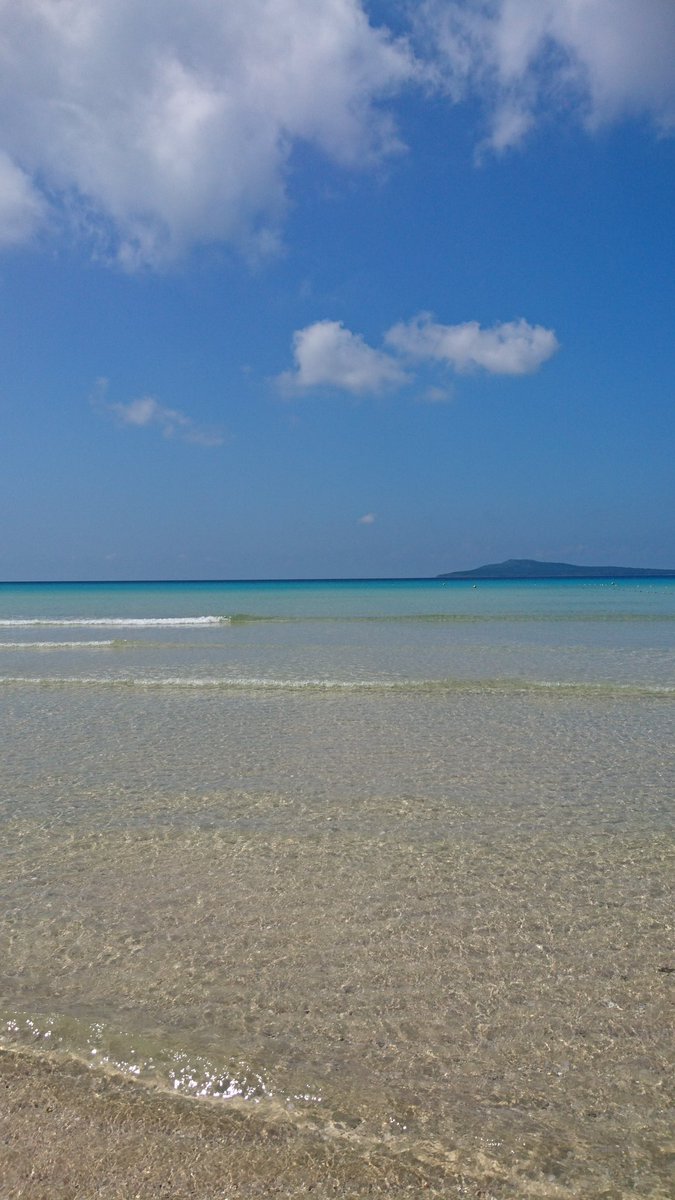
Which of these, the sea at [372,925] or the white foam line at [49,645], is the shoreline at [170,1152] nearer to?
the sea at [372,925]

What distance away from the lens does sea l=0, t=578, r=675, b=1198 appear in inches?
122

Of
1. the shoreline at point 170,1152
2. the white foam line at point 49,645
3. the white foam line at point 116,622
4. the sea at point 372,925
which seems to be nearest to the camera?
the shoreline at point 170,1152

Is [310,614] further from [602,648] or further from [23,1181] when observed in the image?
[23,1181]

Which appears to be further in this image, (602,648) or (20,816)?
(602,648)

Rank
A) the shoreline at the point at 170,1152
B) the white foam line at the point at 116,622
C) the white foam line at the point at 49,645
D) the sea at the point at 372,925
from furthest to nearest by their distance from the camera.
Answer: the white foam line at the point at 116,622, the white foam line at the point at 49,645, the sea at the point at 372,925, the shoreline at the point at 170,1152

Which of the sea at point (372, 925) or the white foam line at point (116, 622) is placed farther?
the white foam line at point (116, 622)

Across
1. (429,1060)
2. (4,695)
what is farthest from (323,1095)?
(4,695)

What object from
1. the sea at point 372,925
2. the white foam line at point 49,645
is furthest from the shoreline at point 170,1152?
the white foam line at point 49,645

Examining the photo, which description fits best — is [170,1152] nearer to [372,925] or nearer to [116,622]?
[372,925]

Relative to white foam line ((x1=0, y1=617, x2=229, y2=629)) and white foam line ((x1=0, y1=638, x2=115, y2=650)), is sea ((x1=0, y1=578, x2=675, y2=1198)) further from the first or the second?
white foam line ((x1=0, y1=617, x2=229, y2=629))

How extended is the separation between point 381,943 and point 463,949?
1.65ft

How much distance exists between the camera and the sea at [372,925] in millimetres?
3088

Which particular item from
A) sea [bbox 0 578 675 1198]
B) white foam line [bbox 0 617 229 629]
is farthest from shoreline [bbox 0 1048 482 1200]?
white foam line [bbox 0 617 229 629]

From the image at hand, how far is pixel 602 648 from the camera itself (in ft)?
71.9
